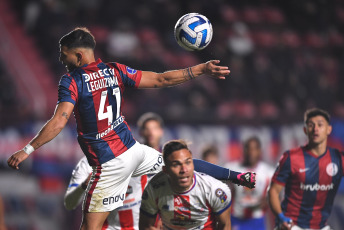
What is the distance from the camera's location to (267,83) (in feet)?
43.4

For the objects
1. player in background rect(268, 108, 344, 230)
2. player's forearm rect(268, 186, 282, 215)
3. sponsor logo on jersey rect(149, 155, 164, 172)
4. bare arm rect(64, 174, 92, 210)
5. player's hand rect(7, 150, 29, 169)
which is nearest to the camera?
player's hand rect(7, 150, 29, 169)

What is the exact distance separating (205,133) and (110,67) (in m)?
6.51

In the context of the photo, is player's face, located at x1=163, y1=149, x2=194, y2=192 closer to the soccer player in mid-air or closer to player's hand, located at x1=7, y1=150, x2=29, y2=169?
the soccer player in mid-air

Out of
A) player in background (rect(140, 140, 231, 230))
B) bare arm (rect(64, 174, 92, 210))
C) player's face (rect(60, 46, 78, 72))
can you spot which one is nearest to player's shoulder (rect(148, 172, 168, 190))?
player in background (rect(140, 140, 231, 230))

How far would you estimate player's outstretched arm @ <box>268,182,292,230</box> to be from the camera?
594 centimetres

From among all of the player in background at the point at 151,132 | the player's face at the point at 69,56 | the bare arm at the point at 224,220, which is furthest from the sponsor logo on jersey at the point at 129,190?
the player's face at the point at 69,56

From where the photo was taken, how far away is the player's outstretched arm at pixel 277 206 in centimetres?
594

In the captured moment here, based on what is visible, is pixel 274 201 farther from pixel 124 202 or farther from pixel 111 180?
pixel 111 180

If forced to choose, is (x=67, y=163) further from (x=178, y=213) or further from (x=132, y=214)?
(x=178, y=213)

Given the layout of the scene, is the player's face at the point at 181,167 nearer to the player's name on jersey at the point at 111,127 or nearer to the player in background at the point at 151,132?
the player's name on jersey at the point at 111,127

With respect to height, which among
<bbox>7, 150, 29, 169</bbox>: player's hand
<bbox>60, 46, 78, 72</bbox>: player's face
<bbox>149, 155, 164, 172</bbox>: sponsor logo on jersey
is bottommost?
<bbox>149, 155, 164, 172</bbox>: sponsor logo on jersey

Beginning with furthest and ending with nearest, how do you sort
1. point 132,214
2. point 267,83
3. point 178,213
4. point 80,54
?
point 267,83
point 132,214
point 178,213
point 80,54

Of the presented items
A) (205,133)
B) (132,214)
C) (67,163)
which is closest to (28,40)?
(67,163)

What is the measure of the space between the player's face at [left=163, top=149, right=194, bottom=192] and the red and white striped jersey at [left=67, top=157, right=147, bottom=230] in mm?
928
